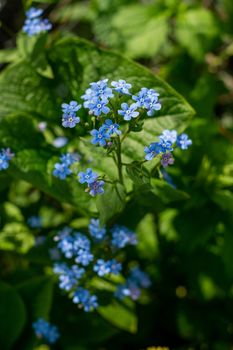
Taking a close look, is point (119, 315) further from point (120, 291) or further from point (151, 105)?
point (151, 105)

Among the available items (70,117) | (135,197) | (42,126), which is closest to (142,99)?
(70,117)

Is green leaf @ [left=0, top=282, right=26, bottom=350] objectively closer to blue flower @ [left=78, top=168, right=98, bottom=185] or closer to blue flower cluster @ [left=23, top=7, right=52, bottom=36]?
blue flower @ [left=78, top=168, right=98, bottom=185]

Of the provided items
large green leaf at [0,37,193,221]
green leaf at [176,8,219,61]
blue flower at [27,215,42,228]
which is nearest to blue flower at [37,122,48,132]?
large green leaf at [0,37,193,221]

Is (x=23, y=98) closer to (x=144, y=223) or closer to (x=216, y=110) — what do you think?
(x=144, y=223)

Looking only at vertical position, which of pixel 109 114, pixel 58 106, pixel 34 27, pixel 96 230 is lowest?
pixel 96 230

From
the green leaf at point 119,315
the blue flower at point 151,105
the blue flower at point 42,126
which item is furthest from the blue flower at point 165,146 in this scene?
the green leaf at point 119,315
